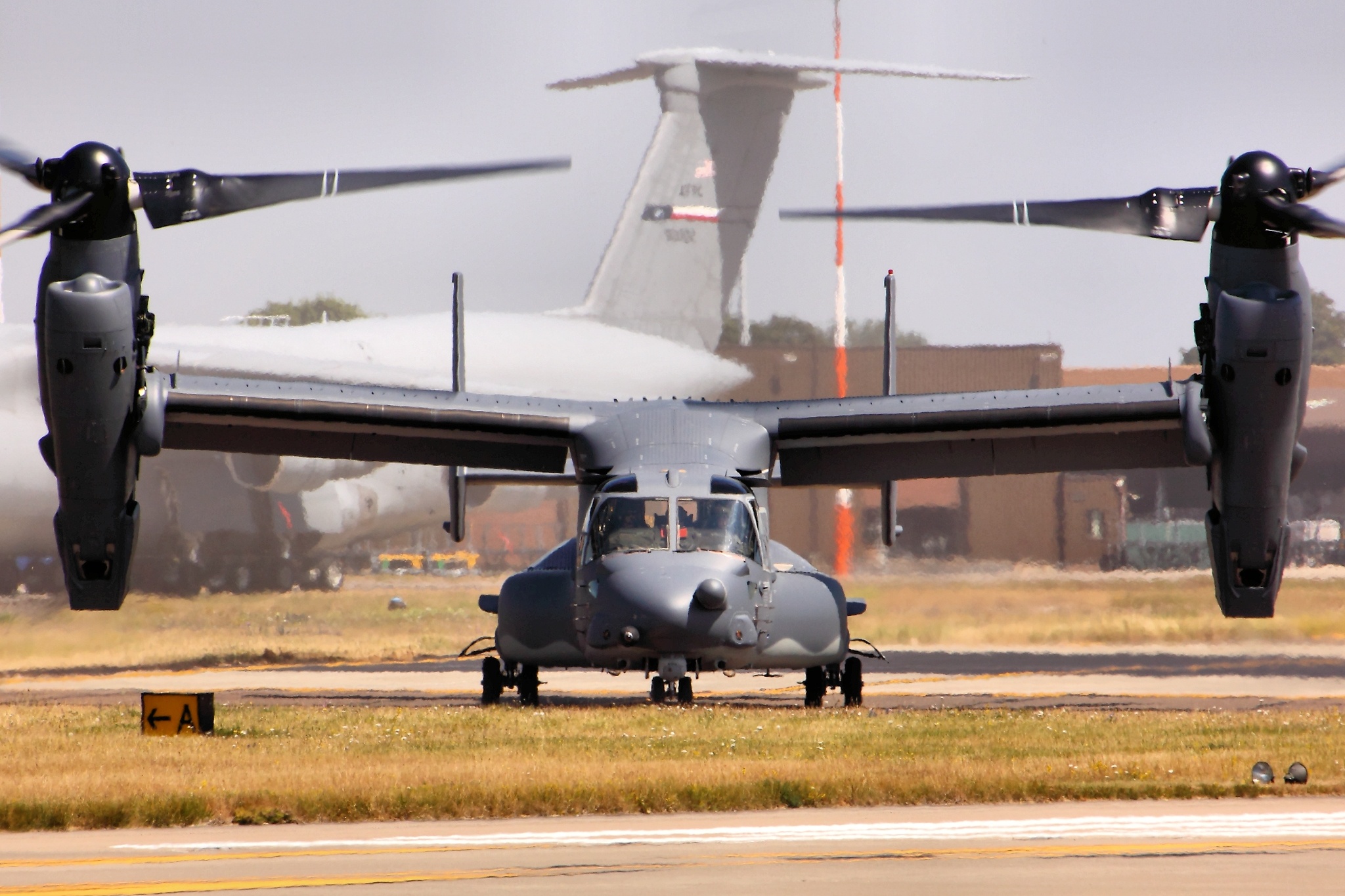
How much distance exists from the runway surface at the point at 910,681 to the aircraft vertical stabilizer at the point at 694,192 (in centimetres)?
1451

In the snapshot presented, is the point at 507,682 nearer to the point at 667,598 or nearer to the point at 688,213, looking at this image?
the point at 667,598

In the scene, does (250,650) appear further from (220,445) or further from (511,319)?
(511,319)

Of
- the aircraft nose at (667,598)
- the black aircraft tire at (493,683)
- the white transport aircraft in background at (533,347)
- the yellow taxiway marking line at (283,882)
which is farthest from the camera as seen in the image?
the white transport aircraft in background at (533,347)

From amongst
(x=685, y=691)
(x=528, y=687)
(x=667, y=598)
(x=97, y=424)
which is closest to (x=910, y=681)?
(x=685, y=691)

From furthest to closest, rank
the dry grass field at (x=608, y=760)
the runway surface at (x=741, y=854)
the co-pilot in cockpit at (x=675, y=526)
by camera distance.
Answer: the co-pilot in cockpit at (x=675, y=526)
the dry grass field at (x=608, y=760)
the runway surface at (x=741, y=854)

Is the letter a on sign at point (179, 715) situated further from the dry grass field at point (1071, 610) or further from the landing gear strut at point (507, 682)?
the dry grass field at point (1071, 610)

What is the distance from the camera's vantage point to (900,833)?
920 centimetres

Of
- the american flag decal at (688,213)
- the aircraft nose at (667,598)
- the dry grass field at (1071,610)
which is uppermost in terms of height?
the american flag decal at (688,213)

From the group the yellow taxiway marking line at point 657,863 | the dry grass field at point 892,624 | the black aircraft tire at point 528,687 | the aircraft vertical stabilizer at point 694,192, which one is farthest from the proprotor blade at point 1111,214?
the aircraft vertical stabilizer at point 694,192

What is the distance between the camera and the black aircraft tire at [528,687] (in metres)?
18.6

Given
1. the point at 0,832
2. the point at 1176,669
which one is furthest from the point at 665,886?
the point at 1176,669

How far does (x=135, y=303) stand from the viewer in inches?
602

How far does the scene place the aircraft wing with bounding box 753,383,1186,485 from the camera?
1780 centimetres

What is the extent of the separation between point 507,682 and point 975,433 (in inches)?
235
